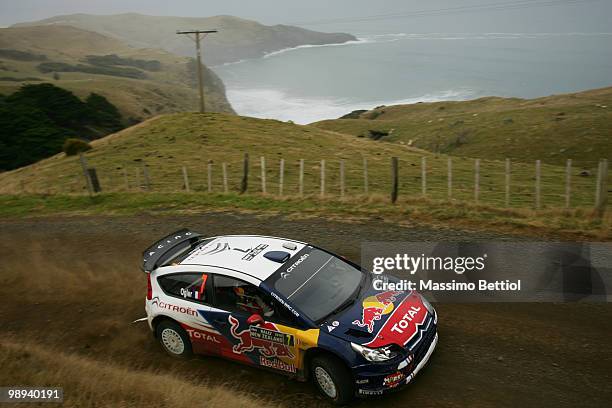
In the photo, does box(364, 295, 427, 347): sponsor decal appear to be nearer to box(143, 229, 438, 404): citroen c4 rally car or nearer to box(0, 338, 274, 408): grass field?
box(143, 229, 438, 404): citroen c4 rally car

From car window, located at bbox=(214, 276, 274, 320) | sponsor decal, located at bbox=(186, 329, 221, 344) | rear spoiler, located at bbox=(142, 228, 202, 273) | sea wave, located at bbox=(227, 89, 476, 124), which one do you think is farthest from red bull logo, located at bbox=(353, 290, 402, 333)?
sea wave, located at bbox=(227, 89, 476, 124)

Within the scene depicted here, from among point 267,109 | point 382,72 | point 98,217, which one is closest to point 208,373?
point 98,217

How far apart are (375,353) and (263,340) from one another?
169cm

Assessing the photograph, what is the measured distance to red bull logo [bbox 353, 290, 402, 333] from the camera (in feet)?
23.0

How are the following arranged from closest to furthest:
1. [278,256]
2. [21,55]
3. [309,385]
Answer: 1. [309,385]
2. [278,256]
3. [21,55]

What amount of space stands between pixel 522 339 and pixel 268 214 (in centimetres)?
955

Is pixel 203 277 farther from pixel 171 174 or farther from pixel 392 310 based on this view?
pixel 171 174

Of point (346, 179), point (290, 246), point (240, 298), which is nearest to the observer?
point (240, 298)

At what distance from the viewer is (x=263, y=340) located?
7.29 m

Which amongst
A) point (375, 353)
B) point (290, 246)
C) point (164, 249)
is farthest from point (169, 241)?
point (375, 353)

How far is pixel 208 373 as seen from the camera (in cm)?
794

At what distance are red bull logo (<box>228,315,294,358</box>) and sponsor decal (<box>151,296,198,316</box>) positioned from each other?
29.7 inches

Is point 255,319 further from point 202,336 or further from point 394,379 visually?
point 394,379

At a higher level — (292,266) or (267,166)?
(292,266)
